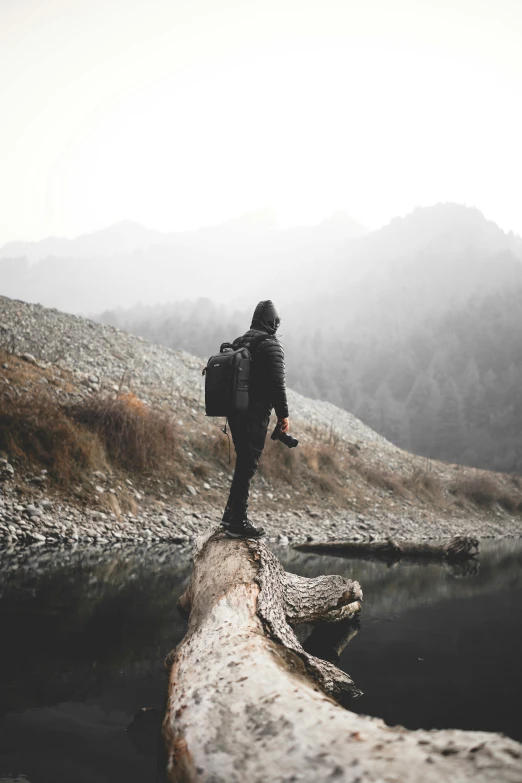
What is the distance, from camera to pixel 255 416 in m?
4.61

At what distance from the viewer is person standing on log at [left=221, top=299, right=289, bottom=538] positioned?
455 centimetres

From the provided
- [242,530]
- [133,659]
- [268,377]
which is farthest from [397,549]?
[133,659]

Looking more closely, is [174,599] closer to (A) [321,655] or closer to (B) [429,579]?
(A) [321,655]

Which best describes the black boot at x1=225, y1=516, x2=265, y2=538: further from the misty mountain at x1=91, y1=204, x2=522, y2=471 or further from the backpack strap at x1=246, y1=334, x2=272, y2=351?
the misty mountain at x1=91, y1=204, x2=522, y2=471

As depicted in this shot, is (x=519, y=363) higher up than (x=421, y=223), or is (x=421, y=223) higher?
(x=421, y=223)

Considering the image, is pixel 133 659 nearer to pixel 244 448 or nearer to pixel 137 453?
pixel 244 448

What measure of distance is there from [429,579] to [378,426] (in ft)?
208

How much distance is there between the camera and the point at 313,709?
5.74ft

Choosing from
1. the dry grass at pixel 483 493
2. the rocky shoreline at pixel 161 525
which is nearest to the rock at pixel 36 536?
the rocky shoreline at pixel 161 525

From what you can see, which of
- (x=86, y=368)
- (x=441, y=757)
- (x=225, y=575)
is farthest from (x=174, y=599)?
(x=86, y=368)

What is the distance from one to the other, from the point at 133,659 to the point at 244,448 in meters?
2.08

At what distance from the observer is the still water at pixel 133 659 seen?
7.80 feet

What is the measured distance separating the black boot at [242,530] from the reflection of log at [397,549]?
5.15 meters

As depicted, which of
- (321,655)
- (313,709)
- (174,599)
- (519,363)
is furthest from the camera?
(519,363)
